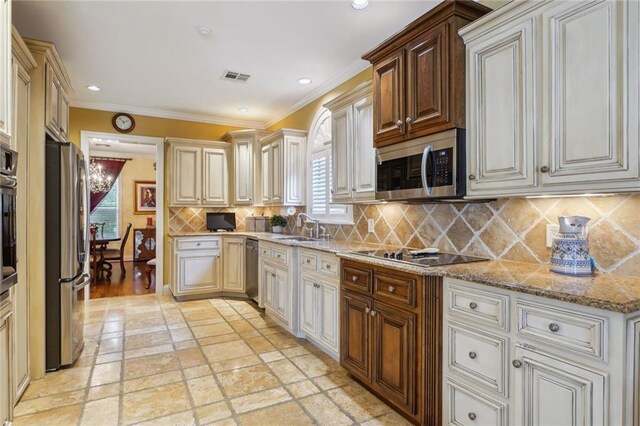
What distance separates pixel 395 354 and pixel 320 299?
1.05m

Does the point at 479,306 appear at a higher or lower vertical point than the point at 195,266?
higher

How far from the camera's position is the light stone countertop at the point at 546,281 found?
1.27 meters

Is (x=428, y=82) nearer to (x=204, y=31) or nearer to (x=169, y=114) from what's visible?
(x=204, y=31)

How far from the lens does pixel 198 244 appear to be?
493 centimetres

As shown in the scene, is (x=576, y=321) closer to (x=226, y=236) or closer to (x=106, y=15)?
(x=106, y=15)

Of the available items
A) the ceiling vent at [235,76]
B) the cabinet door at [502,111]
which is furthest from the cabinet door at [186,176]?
the cabinet door at [502,111]

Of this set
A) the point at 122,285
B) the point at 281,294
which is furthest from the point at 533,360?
the point at 122,285

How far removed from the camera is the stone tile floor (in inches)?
84.7

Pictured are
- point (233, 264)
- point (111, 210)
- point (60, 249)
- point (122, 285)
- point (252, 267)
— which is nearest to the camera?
point (60, 249)

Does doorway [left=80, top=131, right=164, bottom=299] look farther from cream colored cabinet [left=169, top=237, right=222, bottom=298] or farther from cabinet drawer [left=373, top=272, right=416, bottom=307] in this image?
cabinet drawer [left=373, top=272, right=416, bottom=307]

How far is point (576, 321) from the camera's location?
132cm

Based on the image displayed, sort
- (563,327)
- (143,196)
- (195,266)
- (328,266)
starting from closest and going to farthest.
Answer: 1. (563,327)
2. (328,266)
3. (195,266)
4. (143,196)

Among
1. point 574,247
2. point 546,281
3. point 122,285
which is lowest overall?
point 122,285

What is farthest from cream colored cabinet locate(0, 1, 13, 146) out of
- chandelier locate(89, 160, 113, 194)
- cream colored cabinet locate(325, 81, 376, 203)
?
chandelier locate(89, 160, 113, 194)
